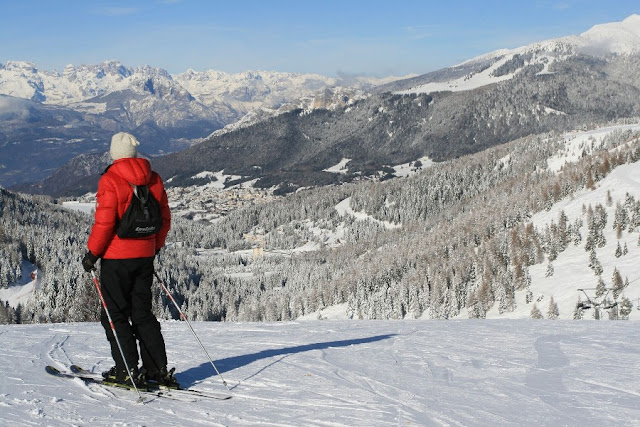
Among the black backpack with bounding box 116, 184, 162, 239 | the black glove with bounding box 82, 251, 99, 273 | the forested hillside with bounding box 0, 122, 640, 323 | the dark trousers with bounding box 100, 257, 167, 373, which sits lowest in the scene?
the forested hillside with bounding box 0, 122, 640, 323

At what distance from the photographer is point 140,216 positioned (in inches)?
340

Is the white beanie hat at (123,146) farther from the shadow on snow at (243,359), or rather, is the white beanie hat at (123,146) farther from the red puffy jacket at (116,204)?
the shadow on snow at (243,359)

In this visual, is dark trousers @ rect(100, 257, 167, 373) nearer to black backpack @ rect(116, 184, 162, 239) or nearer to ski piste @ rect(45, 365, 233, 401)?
ski piste @ rect(45, 365, 233, 401)

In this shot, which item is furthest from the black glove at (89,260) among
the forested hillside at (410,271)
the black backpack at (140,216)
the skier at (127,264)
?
the forested hillside at (410,271)

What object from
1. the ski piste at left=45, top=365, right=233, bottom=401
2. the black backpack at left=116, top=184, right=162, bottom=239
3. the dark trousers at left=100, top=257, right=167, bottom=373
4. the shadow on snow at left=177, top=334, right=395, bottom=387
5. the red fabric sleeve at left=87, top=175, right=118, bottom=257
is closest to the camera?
the red fabric sleeve at left=87, top=175, right=118, bottom=257

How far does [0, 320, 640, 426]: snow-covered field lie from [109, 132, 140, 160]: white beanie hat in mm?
3918

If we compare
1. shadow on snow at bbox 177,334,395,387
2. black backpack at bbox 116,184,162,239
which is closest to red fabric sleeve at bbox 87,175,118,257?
black backpack at bbox 116,184,162,239

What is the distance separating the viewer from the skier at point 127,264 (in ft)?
27.7

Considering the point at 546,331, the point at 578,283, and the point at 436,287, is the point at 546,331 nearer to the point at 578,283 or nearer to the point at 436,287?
the point at 578,283

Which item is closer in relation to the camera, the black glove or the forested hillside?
the black glove

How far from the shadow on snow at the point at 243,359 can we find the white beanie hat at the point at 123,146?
4.16 meters

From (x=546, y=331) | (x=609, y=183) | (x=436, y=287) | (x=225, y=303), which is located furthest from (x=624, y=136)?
(x=546, y=331)

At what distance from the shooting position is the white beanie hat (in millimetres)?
8773

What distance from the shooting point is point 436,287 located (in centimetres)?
9938
